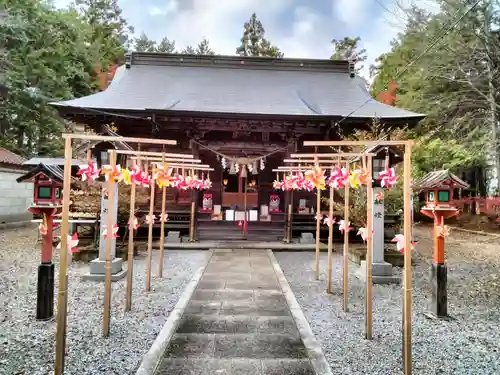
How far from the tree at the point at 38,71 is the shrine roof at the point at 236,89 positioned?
6.04 meters

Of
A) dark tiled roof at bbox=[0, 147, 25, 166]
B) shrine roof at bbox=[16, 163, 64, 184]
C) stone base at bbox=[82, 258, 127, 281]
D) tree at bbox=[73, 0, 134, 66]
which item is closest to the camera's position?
shrine roof at bbox=[16, 163, 64, 184]

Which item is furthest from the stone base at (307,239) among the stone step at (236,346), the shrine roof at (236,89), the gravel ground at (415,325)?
the stone step at (236,346)

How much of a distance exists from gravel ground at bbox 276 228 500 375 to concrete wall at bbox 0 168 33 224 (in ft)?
44.8

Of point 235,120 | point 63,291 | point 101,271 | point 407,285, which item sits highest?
point 235,120

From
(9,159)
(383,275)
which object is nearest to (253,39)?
(9,159)

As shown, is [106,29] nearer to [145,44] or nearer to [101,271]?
[145,44]

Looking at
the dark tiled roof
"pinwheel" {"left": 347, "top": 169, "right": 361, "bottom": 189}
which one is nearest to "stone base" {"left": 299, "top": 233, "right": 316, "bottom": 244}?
"pinwheel" {"left": 347, "top": 169, "right": 361, "bottom": 189}

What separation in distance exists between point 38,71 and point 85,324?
1745 cm

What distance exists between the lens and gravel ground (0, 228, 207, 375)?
3271 mm

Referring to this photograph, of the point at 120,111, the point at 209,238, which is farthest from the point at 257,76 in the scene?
the point at 209,238

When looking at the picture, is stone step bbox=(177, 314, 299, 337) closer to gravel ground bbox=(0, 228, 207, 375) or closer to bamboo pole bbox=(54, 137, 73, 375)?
gravel ground bbox=(0, 228, 207, 375)

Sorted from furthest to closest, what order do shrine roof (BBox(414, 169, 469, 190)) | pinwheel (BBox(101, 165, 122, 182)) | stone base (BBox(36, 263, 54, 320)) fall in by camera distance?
shrine roof (BBox(414, 169, 469, 190))
stone base (BBox(36, 263, 54, 320))
pinwheel (BBox(101, 165, 122, 182))

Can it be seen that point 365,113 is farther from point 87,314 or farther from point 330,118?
point 87,314

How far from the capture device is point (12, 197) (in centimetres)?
1487
